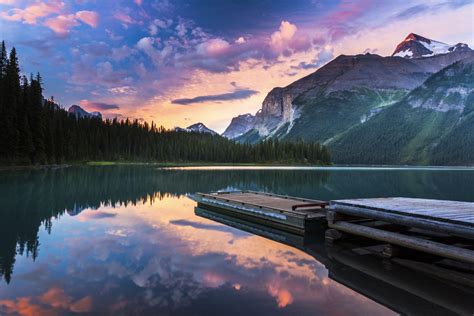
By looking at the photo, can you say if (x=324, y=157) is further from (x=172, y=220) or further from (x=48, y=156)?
(x=172, y=220)

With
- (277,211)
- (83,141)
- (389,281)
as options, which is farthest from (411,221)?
(83,141)

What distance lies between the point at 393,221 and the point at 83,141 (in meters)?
123

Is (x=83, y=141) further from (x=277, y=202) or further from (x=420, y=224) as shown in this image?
(x=420, y=224)

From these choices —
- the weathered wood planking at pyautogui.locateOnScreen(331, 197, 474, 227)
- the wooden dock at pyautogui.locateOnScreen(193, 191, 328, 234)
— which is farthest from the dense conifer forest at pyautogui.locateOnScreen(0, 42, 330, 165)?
the weathered wood planking at pyautogui.locateOnScreen(331, 197, 474, 227)

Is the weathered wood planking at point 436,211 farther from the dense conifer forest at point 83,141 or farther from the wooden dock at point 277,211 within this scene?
the dense conifer forest at point 83,141

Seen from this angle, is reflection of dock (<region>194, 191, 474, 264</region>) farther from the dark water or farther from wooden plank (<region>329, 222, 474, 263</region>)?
the dark water

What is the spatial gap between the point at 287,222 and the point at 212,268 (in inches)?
258

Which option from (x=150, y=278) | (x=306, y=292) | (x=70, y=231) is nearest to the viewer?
(x=306, y=292)

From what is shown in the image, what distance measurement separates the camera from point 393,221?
1227cm

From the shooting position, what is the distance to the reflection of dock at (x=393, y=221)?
34.4 feet

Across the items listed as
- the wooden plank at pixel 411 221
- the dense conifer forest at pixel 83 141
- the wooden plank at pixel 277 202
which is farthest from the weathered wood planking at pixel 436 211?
the dense conifer forest at pixel 83 141

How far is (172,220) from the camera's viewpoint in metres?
20.0

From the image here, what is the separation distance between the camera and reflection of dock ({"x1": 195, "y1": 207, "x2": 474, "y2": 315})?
8461mm

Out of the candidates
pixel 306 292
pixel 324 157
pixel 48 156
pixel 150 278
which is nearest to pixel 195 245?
pixel 150 278
